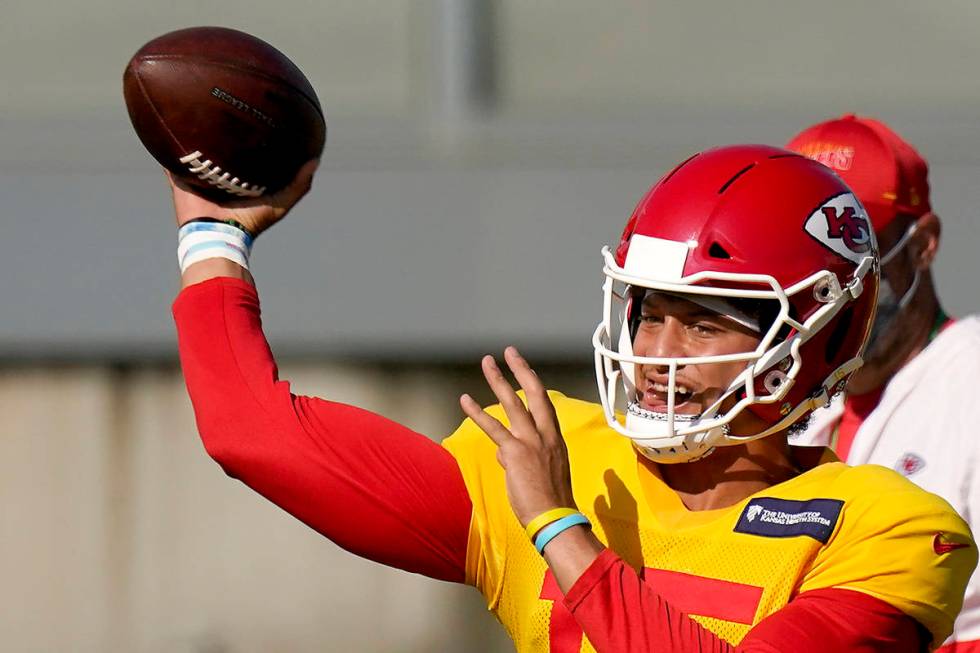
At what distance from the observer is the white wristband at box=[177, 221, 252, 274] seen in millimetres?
2479

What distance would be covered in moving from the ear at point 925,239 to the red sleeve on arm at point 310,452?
70.1 inches

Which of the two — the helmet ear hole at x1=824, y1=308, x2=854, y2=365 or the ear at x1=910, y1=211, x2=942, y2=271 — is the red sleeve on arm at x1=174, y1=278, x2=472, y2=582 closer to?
the helmet ear hole at x1=824, y1=308, x2=854, y2=365

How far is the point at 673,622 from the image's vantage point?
2.14 m

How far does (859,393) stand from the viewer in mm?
3822

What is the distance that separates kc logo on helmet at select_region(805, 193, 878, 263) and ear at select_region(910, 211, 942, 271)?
1.39 m

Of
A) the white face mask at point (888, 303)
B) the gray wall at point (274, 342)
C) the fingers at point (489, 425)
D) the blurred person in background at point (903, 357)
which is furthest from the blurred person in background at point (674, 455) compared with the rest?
the gray wall at point (274, 342)

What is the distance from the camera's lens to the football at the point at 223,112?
8.40 feet

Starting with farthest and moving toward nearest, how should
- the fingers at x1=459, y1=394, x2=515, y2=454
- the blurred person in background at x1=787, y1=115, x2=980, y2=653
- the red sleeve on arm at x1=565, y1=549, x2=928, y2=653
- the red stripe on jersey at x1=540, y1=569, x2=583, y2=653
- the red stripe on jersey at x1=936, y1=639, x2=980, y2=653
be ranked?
the blurred person in background at x1=787, y1=115, x2=980, y2=653
the red stripe on jersey at x1=936, y1=639, x2=980, y2=653
the red stripe on jersey at x1=540, y1=569, x2=583, y2=653
the fingers at x1=459, y1=394, x2=515, y2=454
the red sleeve on arm at x1=565, y1=549, x2=928, y2=653

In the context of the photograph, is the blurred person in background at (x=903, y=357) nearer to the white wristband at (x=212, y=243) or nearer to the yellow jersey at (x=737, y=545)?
the yellow jersey at (x=737, y=545)

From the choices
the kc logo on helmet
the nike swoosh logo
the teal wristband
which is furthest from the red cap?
the teal wristband

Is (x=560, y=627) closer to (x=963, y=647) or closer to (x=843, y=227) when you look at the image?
(x=843, y=227)

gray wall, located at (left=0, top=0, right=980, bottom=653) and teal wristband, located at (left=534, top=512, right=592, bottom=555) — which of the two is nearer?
teal wristband, located at (left=534, top=512, right=592, bottom=555)

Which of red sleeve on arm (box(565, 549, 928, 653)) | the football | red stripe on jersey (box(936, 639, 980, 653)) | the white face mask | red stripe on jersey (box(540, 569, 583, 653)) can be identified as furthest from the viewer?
the white face mask

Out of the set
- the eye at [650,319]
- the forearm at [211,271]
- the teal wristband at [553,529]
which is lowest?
the teal wristband at [553,529]
